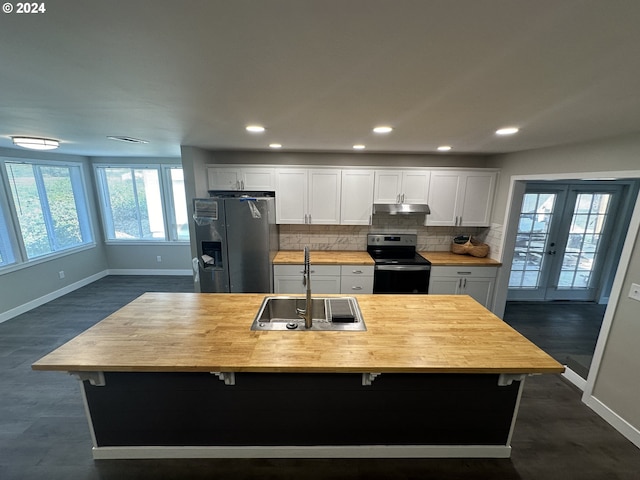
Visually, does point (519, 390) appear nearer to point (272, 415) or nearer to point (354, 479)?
point (354, 479)

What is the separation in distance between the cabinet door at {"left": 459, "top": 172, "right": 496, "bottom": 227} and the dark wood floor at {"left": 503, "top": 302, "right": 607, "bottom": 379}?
1.52 meters

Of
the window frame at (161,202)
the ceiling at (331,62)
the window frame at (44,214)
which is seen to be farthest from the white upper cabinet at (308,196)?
the window frame at (44,214)

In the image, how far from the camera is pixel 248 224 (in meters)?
3.20

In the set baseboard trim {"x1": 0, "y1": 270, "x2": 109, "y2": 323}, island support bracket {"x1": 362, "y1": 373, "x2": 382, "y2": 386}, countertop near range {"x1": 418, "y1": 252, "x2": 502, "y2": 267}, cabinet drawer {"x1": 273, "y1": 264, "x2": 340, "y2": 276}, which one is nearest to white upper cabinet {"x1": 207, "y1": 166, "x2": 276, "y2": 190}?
cabinet drawer {"x1": 273, "y1": 264, "x2": 340, "y2": 276}

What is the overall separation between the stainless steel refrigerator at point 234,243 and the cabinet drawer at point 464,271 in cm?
227

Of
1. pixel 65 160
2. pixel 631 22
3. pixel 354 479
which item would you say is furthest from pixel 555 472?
pixel 65 160

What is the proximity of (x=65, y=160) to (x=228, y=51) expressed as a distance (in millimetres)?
5330

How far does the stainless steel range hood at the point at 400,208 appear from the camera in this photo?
11.5ft

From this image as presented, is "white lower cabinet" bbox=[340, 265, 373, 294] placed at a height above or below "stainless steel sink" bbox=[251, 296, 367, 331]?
below

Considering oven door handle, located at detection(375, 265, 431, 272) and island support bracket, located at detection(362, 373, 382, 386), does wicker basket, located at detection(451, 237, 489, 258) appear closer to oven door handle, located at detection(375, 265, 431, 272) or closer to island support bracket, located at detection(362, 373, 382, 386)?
oven door handle, located at detection(375, 265, 431, 272)

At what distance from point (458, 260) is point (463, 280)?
0.91 feet

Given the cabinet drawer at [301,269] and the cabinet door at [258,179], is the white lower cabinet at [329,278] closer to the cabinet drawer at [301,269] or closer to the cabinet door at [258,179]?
the cabinet drawer at [301,269]

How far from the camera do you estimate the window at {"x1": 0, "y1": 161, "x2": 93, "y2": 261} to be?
373 cm

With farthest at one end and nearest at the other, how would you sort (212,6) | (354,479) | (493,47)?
1. (354,479)
2. (493,47)
3. (212,6)
